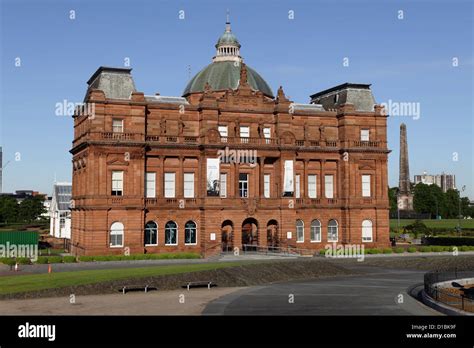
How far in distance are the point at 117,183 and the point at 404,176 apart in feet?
377

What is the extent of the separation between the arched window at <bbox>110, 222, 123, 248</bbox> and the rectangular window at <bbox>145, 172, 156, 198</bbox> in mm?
5077

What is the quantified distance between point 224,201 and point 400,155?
104953 mm

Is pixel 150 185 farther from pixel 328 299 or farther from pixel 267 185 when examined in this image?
pixel 328 299

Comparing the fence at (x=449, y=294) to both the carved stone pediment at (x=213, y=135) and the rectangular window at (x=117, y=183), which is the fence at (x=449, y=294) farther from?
Result: the rectangular window at (x=117, y=183)

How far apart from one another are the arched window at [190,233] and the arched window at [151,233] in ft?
11.4

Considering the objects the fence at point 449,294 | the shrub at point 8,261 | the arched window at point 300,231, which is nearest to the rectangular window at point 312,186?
the arched window at point 300,231

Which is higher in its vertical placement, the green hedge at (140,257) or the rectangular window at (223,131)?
the rectangular window at (223,131)

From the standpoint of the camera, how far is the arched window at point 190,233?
6769 centimetres

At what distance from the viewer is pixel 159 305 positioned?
3127 centimetres

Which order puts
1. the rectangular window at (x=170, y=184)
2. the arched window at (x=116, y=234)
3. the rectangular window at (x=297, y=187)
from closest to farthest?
the arched window at (x=116, y=234), the rectangular window at (x=170, y=184), the rectangular window at (x=297, y=187)

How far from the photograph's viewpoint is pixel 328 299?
111 ft

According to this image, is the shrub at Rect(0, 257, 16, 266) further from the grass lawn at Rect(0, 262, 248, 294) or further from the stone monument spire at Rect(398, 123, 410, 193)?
the stone monument spire at Rect(398, 123, 410, 193)

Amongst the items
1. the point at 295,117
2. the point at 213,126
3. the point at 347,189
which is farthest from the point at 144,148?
→ the point at 347,189
